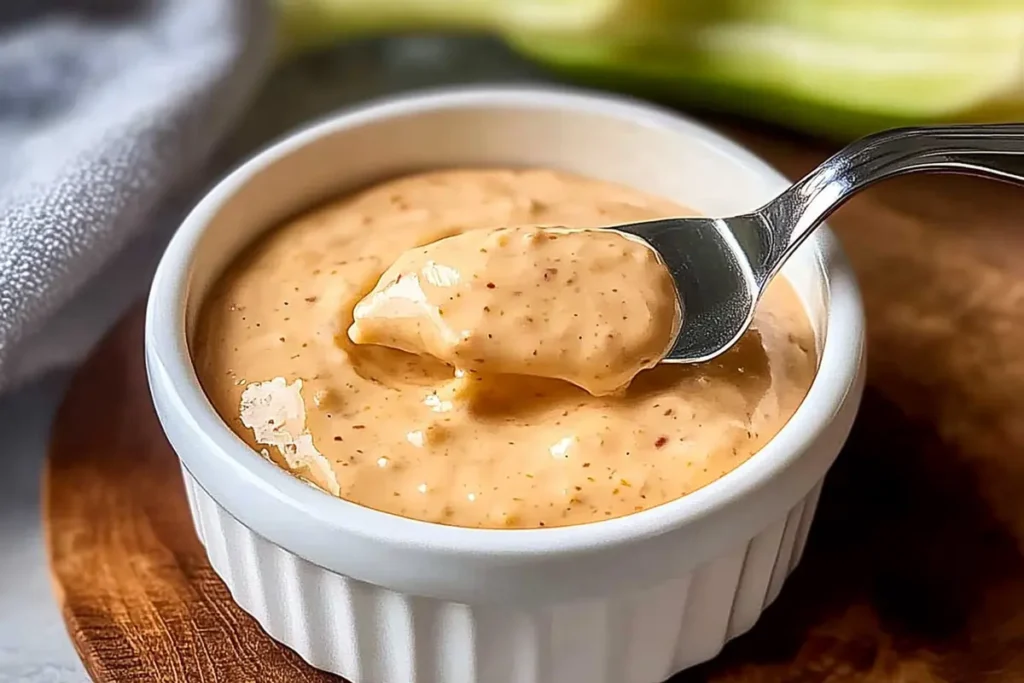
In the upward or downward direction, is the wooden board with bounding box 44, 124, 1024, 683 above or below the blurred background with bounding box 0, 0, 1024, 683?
below

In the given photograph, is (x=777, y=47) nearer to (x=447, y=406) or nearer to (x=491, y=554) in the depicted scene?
(x=447, y=406)

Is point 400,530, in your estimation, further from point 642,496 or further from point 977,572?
point 977,572

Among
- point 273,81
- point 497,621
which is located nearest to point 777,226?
point 497,621

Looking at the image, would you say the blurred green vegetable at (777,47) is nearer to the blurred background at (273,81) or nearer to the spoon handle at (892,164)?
the blurred background at (273,81)

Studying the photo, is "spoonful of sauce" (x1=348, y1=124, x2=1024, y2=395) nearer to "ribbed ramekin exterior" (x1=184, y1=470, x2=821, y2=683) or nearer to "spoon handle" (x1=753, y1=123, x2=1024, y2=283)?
"spoon handle" (x1=753, y1=123, x2=1024, y2=283)

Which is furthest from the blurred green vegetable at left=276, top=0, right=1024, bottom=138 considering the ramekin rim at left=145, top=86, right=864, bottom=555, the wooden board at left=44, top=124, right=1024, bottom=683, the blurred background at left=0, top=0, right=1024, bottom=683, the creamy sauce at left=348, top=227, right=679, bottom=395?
the creamy sauce at left=348, top=227, right=679, bottom=395

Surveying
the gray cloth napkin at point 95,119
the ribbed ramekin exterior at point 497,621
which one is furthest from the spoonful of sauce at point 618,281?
the gray cloth napkin at point 95,119

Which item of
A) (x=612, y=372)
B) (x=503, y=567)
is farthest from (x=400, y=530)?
(x=612, y=372)
